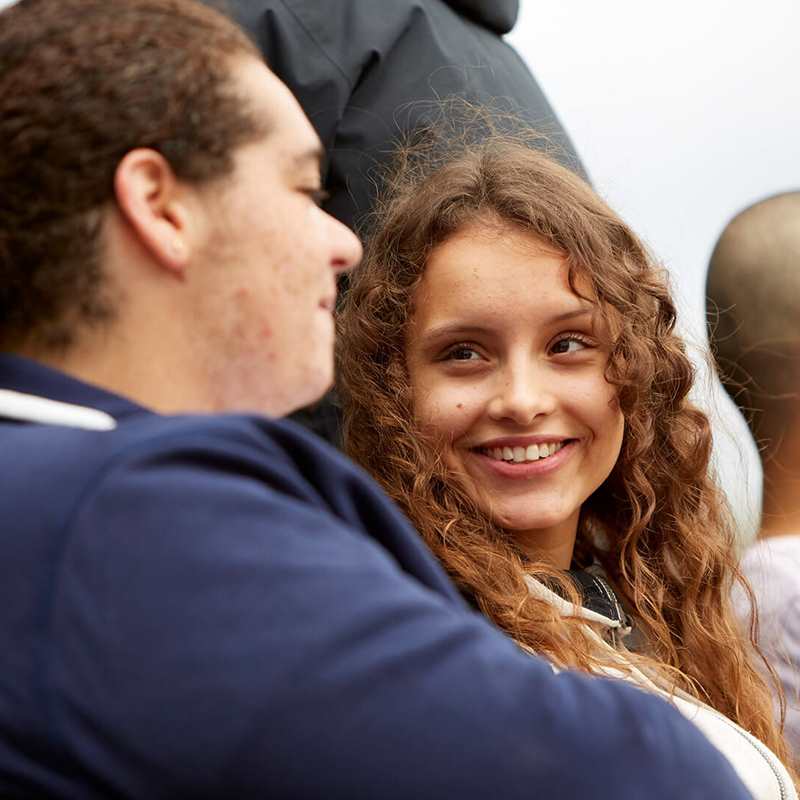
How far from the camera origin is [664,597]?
1986 mm

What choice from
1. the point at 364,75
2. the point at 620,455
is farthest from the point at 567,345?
the point at 364,75

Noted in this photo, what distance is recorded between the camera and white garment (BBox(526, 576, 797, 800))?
5.28ft

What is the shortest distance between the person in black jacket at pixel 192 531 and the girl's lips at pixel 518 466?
74 centimetres

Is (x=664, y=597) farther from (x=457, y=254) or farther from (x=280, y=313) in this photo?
(x=280, y=313)

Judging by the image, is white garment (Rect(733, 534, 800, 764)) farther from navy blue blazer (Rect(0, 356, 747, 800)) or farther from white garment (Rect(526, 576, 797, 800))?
navy blue blazer (Rect(0, 356, 747, 800))

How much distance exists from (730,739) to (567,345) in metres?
0.52

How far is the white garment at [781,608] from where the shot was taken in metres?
2.12

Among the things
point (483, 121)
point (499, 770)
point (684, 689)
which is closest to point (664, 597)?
point (684, 689)

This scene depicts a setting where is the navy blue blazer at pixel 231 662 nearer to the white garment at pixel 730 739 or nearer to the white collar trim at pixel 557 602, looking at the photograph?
the white garment at pixel 730 739

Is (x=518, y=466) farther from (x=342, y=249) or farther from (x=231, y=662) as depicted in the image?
(x=231, y=662)

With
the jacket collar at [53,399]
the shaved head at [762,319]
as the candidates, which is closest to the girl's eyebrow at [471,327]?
the shaved head at [762,319]

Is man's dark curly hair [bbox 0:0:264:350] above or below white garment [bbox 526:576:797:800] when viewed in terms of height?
above

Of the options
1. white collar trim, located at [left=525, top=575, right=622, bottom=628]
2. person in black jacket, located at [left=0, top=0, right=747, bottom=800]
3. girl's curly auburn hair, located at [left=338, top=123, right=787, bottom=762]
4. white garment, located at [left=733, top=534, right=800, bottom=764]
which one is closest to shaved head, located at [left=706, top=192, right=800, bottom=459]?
white garment, located at [left=733, top=534, right=800, bottom=764]

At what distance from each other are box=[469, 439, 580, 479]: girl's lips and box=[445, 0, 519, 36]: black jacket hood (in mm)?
790
